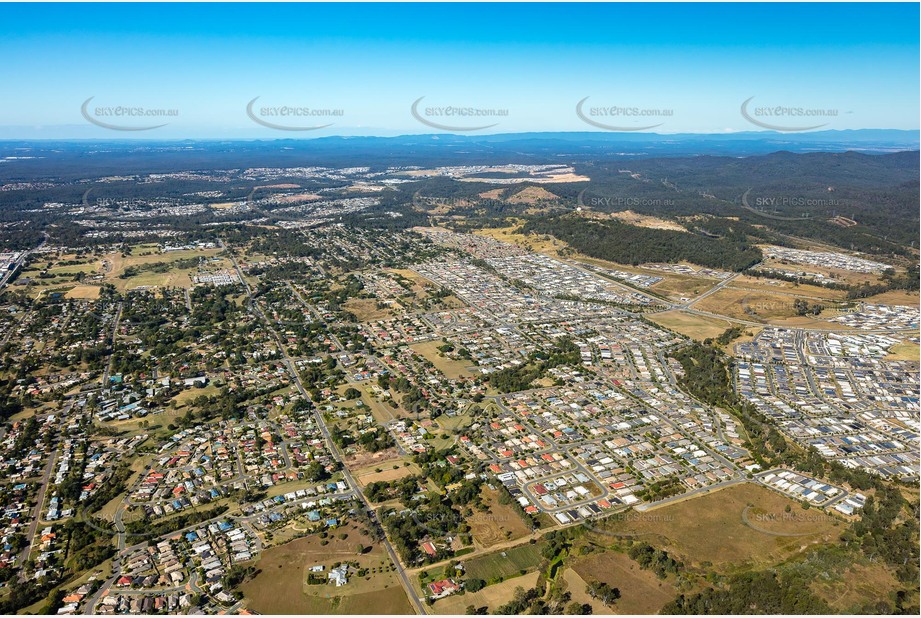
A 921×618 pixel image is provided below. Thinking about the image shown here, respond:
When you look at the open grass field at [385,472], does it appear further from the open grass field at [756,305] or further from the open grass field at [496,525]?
the open grass field at [756,305]

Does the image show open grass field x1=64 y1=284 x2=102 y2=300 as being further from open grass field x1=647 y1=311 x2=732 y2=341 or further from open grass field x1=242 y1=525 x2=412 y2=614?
open grass field x1=647 y1=311 x2=732 y2=341

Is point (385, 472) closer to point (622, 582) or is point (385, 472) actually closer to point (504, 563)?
point (504, 563)

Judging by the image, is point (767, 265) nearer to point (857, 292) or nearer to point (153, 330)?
point (857, 292)

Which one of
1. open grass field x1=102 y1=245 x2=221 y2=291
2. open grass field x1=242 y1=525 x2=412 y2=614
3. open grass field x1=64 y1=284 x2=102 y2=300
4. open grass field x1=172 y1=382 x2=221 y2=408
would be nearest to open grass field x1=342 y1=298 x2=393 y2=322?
open grass field x1=172 y1=382 x2=221 y2=408

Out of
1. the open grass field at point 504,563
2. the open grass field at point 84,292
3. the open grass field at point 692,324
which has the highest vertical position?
the open grass field at point 84,292

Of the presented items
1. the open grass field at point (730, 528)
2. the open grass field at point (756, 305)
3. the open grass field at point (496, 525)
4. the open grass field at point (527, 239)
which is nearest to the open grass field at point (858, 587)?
the open grass field at point (730, 528)

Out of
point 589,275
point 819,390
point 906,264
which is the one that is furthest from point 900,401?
point 906,264
